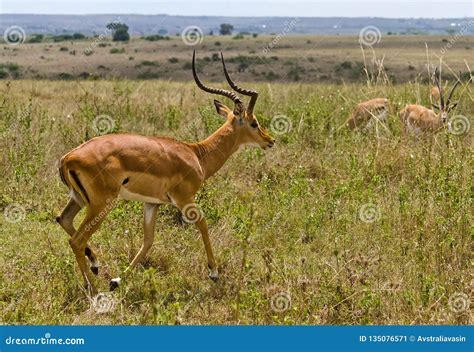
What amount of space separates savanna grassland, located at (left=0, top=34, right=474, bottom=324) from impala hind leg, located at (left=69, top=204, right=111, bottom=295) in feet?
0.52

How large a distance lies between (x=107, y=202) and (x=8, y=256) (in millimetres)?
1322

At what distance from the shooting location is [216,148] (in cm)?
657

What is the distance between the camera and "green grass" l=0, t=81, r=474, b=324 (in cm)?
511

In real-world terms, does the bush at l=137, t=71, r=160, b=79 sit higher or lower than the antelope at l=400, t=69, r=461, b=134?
lower

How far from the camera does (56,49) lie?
53594 mm

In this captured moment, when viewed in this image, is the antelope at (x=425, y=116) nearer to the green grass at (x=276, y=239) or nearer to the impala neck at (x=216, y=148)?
the green grass at (x=276, y=239)

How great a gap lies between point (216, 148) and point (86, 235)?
5.52 ft

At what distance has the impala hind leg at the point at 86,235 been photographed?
530 centimetres

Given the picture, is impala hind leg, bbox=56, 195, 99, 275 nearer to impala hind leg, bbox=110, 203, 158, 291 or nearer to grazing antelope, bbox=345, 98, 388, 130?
impala hind leg, bbox=110, 203, 158, 291

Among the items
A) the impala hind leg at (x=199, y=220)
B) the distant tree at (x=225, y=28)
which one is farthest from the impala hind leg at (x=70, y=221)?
the distant tree at (x=225, y=28)

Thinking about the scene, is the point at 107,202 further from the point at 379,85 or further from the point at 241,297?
the point at 379,85

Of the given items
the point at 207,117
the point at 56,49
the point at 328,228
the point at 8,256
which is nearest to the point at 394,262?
the point at 328,228

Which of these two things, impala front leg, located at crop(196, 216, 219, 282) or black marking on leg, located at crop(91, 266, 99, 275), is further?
impala front leg, located at crop(196, 216, 219, 282)

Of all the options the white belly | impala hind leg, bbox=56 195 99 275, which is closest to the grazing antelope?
the white belly
